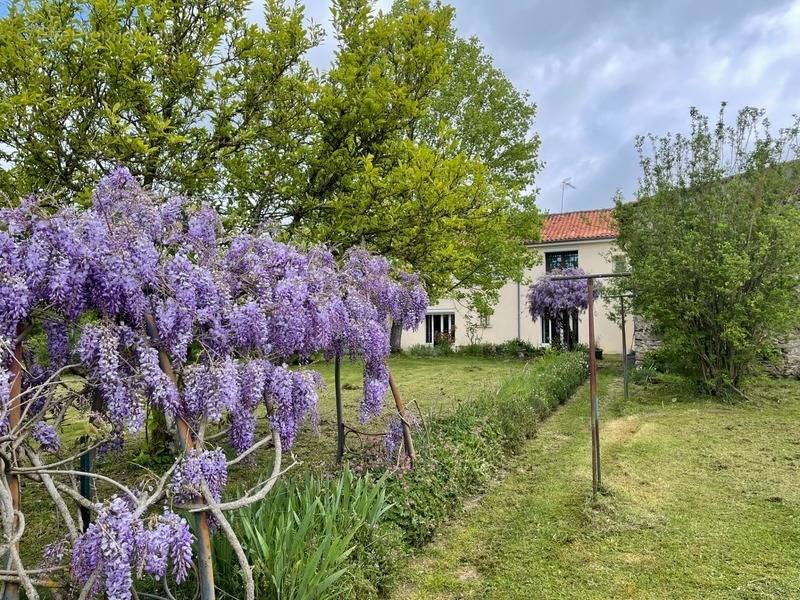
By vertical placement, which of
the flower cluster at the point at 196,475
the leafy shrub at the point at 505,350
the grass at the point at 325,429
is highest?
the flower cluster at the point at 196,475

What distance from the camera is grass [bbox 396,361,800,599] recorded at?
11.9 ft

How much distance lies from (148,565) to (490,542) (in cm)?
293

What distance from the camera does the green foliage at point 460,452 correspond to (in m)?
4.28

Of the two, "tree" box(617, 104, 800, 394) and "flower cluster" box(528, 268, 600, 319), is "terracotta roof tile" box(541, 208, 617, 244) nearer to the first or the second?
"flower cluster" box(528, 268, 600, 319)

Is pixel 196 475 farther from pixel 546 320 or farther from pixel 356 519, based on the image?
pixel 546 320

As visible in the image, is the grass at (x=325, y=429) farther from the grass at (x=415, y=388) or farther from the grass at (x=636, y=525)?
the grass at (x=636, y=525)

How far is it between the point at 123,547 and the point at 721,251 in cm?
946

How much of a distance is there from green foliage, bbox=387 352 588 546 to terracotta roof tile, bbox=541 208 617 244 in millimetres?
14043

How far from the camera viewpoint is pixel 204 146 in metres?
5.25

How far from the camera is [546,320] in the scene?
22.5m

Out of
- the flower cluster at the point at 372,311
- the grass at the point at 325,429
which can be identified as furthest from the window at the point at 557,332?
the flower cluster at the point at 372,311

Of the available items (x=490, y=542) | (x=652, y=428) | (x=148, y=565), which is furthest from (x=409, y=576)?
(x=652, y=428)

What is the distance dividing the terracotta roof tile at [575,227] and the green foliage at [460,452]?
14043 mm

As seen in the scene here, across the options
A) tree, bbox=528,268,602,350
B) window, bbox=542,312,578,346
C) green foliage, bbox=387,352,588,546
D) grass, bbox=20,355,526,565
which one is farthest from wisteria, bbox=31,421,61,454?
window, bbox=542,312,578,346
